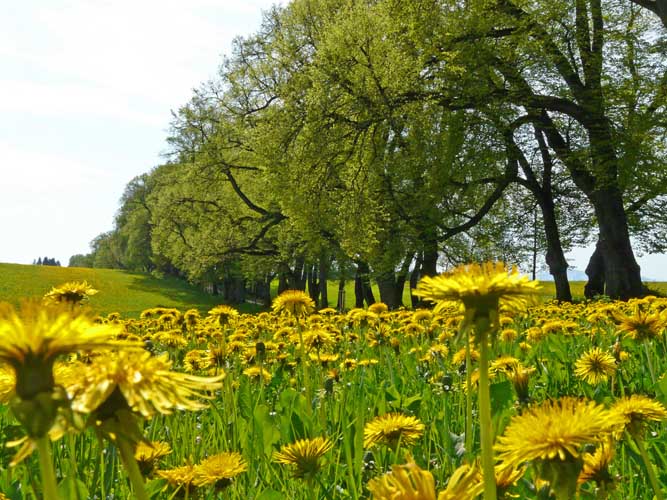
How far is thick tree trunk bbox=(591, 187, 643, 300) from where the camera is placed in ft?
51.5

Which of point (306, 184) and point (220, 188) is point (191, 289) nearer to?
point (220, 188)

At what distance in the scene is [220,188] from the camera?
29.3 metres

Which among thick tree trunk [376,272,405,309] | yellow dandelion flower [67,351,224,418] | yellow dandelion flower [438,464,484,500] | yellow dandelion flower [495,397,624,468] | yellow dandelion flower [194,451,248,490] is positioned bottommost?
yellow dandelion flower [194,451,248,490]

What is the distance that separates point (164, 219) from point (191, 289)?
16.8 metres

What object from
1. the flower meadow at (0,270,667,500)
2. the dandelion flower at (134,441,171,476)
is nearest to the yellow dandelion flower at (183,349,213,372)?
the flower meadow at (0,270,667,500)

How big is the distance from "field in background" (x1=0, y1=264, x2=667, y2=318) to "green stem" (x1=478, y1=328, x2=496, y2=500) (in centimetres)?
3096

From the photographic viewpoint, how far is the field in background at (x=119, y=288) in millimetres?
32844

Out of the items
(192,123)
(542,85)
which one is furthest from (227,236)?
(542,85)

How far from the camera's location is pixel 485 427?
0.73m

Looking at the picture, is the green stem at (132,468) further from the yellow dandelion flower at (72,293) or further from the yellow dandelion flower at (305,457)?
the yellow dandelion flower at (72,293)

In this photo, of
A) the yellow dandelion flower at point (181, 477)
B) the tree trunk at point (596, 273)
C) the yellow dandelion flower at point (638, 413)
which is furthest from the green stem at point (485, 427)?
the tree trunk at point (596, 273)

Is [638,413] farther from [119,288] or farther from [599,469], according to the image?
[119,288]

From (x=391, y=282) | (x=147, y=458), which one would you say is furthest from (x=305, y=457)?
(x=391, y=282)

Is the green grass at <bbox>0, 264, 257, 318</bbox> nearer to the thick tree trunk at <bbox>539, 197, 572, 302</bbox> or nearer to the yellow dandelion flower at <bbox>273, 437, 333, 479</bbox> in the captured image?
the thick tree trunk at <bbox>539, 197, 572, 302</bbox>
